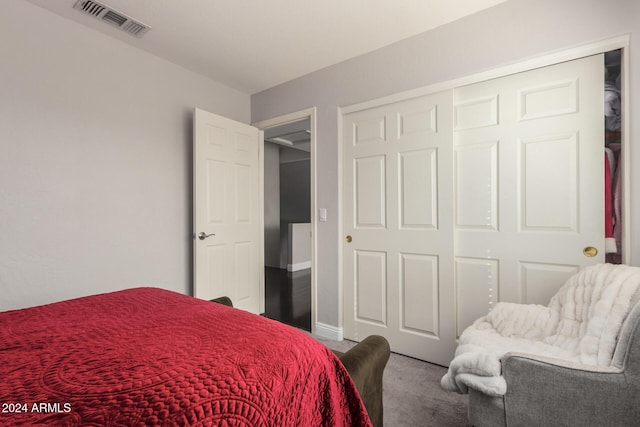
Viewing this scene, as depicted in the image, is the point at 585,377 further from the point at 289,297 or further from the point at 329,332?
the point at 289,297

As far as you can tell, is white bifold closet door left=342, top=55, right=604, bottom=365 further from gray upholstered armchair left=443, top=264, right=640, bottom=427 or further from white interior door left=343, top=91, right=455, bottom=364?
gray upholstered armchair left=443, top=264, right=640, bottom=427

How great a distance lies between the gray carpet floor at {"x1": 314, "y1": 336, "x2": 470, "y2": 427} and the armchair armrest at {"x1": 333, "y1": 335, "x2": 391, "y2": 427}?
1.75 ft

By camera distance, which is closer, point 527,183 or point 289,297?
point 527,183

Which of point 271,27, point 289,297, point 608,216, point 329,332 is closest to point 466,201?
point 608,216

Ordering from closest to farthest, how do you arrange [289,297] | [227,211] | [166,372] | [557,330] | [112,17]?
[166,372]
[557,330]
[112,17]
[227,211]
[289,297]

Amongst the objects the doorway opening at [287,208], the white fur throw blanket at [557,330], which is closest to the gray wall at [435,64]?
the white fur throw blanket at [557,330]

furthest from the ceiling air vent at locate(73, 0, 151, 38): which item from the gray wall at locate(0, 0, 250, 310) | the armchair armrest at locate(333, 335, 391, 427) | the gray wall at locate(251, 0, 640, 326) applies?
the armchair armrest at locate(333, 335, 391, 427)

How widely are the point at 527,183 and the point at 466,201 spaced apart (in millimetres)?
385

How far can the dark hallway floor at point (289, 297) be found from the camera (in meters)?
3.37

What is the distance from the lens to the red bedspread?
635 millimetres

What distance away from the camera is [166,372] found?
29.4 inches

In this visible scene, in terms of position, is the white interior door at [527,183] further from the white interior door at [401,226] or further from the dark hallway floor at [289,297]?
the dark hallway floor at [289,297]

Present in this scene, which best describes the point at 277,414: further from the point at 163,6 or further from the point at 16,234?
the point at 163,6

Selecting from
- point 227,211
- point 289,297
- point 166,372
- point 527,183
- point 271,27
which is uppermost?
point 271,27
